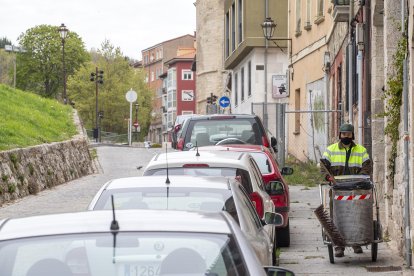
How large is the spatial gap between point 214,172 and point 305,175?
635 inches

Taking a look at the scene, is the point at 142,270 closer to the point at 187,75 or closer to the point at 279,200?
the point at 279,200

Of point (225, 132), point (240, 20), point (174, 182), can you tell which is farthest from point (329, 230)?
point (240, 20)

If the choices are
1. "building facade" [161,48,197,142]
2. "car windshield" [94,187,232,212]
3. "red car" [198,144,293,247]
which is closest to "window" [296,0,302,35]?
"red car" [198,144,293,247]

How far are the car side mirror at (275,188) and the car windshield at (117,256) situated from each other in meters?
8.26

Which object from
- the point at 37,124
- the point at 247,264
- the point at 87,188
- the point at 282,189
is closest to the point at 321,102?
the point at 87,188

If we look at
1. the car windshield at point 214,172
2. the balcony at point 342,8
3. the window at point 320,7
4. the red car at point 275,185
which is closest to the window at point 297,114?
Result: the window at point 320,7

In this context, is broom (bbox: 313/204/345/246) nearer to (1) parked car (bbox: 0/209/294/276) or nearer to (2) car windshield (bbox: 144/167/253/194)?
(2) car windshield (bbox: 144/167/253/194)

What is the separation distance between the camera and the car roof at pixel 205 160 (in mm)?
11523

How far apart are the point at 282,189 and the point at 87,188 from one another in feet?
42.2

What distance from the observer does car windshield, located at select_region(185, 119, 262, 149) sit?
63.9 feet

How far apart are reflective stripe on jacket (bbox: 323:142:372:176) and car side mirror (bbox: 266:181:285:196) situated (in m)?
0.68

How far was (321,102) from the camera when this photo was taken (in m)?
29.7

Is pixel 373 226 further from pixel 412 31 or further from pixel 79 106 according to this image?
pixel 79 106

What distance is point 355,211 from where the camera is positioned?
12.9 m
